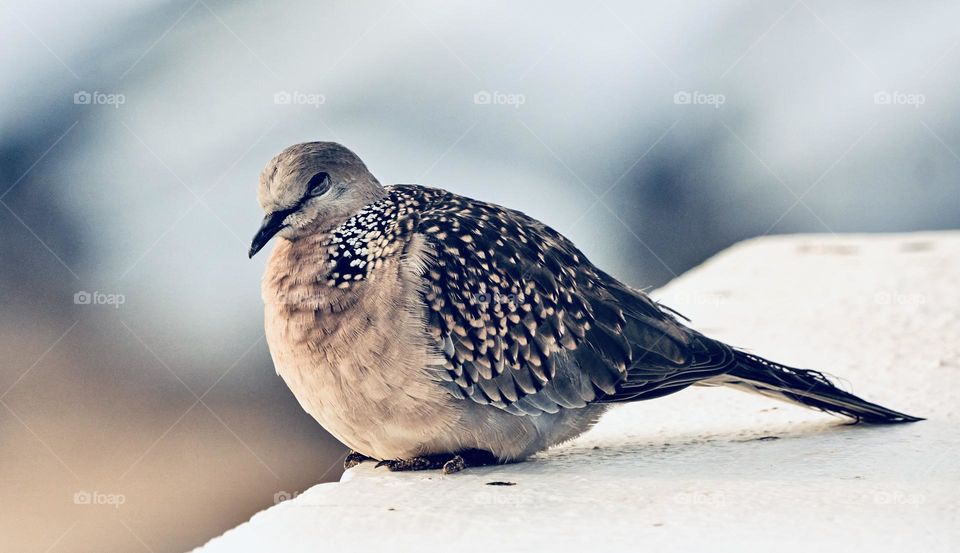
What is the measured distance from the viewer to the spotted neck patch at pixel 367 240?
11.1 ft

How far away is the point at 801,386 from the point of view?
144 inches

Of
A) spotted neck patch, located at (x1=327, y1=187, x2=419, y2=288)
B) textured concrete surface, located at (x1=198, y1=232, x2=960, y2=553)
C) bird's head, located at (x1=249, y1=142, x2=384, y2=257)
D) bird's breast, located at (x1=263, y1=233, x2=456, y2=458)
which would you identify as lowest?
textured concrete surface, located at (x1=198, y1=232, x2=960, y2=553)

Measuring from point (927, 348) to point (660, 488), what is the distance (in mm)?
2272

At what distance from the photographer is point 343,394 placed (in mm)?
3285

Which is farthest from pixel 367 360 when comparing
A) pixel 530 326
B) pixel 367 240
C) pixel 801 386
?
→ pixel 801 386

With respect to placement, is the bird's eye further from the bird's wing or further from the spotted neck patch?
the bird's wing

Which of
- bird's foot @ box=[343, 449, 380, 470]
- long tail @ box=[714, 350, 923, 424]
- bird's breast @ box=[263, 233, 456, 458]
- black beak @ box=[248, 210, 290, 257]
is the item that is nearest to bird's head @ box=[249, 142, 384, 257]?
black beak @ box=[248, 210, 290, 257]

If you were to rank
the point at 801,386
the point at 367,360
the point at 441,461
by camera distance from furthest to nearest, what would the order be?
the point at 801,386
the point at 441,461
the point at 367,360

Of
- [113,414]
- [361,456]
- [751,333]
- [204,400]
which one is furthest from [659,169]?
[361,456]

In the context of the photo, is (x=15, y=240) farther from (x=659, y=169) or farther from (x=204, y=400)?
(x=659, y=169)

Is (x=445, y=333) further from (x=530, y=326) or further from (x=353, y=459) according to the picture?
(x=353, y=459)

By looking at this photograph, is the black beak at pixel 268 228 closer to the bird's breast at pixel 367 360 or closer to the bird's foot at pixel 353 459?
the bird's breast at pixel 367 360

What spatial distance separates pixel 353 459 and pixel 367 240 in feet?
2.70

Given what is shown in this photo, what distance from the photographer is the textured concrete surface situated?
2572 millimetres
